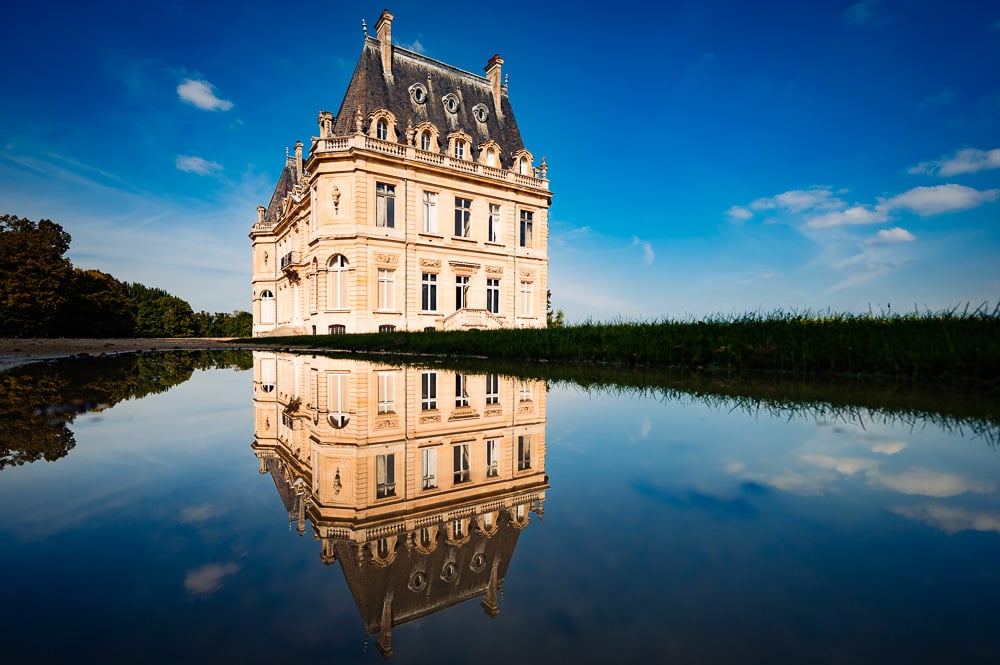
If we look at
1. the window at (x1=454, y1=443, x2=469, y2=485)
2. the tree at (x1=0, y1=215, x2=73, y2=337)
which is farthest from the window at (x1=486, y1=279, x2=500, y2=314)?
the tree at (x1=0, y1=215, x2=73, y2=337)

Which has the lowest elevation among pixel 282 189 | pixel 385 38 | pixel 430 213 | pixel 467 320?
pixel 467 320

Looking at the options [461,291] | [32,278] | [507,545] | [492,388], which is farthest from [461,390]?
[32,278]

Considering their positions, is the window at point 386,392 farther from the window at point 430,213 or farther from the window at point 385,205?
the window at point 430,213

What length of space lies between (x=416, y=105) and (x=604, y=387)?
940 inches

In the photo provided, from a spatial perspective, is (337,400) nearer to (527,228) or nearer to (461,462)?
(461,462)

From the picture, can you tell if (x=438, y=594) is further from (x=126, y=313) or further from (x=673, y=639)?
(x=126, y=313)

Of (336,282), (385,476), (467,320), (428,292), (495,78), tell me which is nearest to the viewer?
(385,476)

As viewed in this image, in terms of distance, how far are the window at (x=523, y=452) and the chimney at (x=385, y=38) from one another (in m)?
26.1

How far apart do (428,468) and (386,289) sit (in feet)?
68.9

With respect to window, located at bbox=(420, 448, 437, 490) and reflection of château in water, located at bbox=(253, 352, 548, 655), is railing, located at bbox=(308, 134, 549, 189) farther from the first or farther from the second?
window, located at bbox=(420, 448, 437, 490)

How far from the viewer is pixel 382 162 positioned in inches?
870

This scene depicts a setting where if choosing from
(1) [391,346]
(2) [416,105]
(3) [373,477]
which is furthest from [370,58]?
(3) [373,477]

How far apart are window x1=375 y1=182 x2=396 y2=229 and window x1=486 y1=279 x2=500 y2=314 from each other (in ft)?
20.0

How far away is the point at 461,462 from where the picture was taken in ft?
8.26
